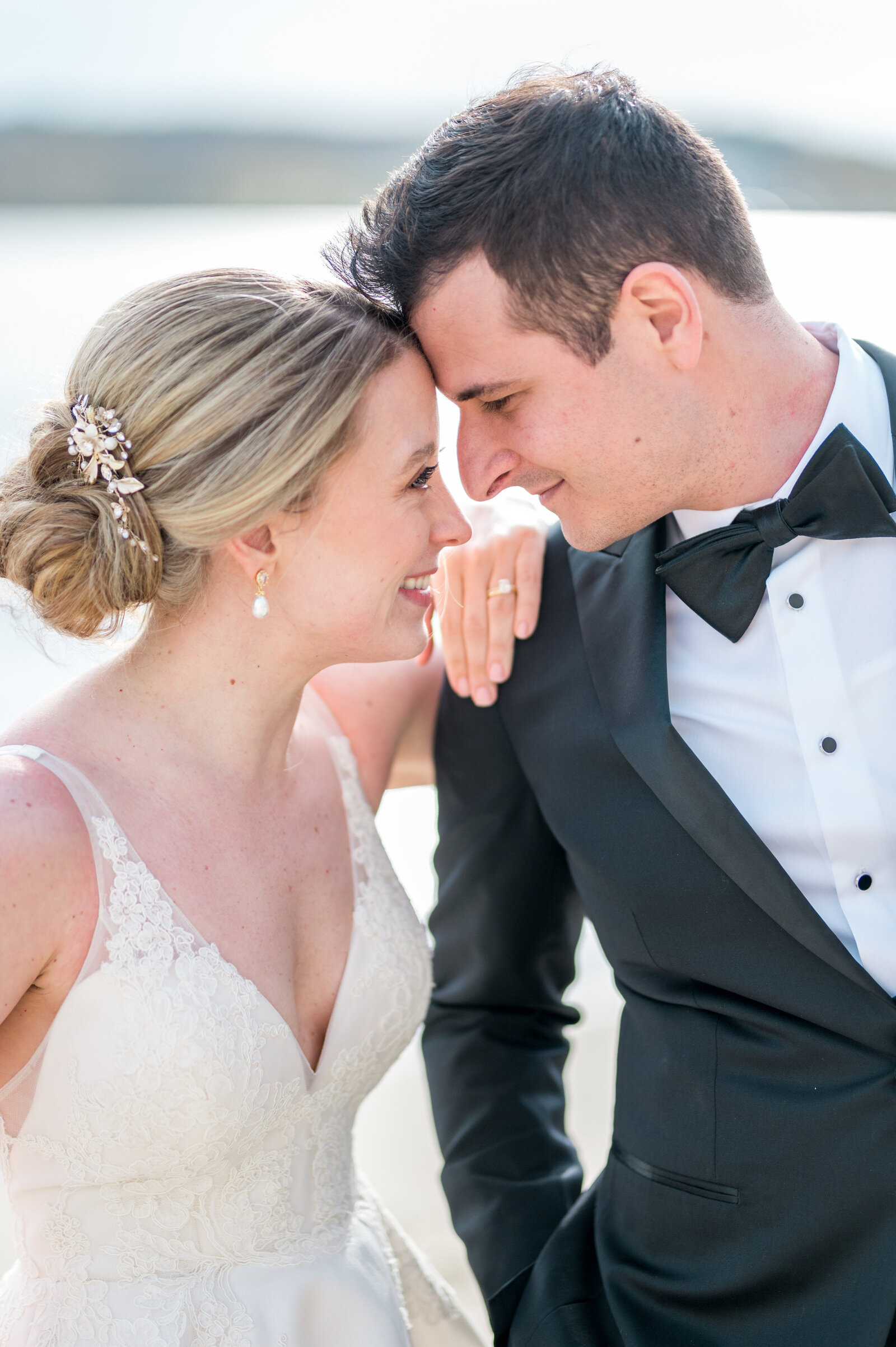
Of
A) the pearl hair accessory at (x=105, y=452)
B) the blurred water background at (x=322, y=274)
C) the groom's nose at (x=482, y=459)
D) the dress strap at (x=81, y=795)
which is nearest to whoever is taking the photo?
the dress strap at (x=81, y=795)

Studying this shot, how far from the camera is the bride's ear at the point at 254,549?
1530 mm

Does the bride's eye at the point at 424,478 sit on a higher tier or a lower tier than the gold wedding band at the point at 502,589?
higher

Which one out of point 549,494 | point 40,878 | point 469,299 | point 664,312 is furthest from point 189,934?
point 664,312

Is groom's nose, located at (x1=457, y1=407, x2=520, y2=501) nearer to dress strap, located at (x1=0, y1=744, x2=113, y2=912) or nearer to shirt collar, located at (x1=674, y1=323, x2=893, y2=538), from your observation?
shirt collar, located at (x1=674, y1=323, x2=893, y2=538)

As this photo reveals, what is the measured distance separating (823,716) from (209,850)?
2.73ft

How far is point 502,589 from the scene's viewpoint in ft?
5.61

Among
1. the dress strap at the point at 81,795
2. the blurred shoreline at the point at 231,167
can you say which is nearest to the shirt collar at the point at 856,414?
the dress strap at the point at 81,795

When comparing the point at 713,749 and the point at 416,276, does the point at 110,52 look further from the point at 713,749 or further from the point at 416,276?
the point at 713,749

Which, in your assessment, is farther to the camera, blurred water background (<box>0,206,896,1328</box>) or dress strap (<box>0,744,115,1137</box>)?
blurred water background (<box>0,206,896,1328</box>)

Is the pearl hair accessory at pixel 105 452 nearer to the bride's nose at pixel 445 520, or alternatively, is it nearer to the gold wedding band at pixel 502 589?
the bride's nose at pixel 445 520

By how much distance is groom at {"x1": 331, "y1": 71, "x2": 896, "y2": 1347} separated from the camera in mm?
1376

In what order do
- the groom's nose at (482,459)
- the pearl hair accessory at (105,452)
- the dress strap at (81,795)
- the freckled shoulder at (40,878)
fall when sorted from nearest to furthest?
1. the freckled shoulder at (40,878)
2. the dress strap at (81,795)
3. the pearl hair accessory at (105,452)
4. the groom's nose at (482,459)

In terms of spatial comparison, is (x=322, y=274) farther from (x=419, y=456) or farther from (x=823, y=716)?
(x=823, y=716)

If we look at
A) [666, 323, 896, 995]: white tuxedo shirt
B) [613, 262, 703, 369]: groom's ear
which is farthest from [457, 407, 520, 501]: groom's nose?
[666, 323, 896, 995]: white tuxedo shirt
